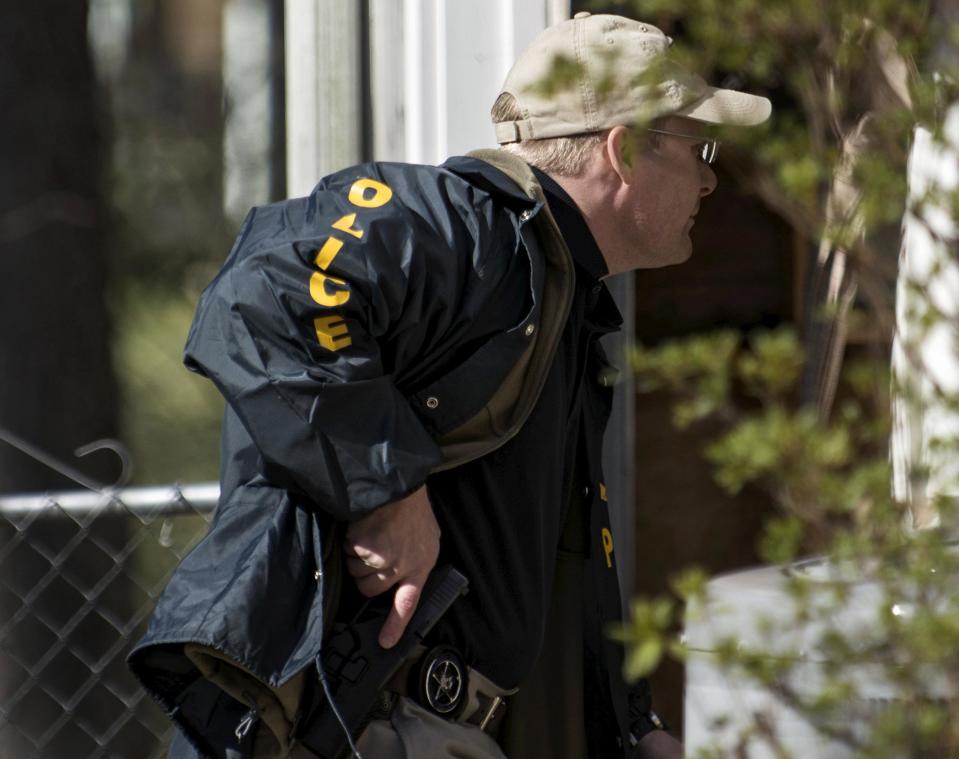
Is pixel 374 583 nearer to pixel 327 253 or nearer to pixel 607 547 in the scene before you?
pixel 327 253

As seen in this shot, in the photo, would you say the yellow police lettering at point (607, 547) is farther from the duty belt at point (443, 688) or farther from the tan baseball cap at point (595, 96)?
the tan baseball cap at point (595, 96)

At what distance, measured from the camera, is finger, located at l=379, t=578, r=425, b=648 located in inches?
84.0

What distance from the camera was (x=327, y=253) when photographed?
2072 mm

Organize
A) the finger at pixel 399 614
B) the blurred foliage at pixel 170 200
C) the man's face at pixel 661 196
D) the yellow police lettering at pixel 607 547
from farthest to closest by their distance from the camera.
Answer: the blurred foliage at pixel 170 200 → the yellow police lettering at pixel 607 547 → the man's face at pixel 661 196 → the finger at pixel 399 614

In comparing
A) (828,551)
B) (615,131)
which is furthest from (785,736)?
(615,131)

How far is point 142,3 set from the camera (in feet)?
12.4

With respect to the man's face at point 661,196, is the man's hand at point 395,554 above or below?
below

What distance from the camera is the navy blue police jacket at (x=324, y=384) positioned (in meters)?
2.04

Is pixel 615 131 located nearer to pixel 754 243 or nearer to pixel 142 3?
pixel 142 3

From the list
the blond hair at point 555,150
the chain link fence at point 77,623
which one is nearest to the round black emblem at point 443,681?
the blond hair at point 555,150

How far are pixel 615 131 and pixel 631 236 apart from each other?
0.19 meters

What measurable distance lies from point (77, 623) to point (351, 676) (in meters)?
1.84

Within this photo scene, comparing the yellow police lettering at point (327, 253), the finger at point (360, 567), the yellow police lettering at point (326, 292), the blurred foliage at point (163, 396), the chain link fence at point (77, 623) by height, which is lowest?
the chain link fence at point (77, 623)

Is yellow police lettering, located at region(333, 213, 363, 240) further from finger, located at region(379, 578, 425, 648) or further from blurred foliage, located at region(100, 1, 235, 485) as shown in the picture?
blurred foliage, located at region(100, 1, 235, 485)
